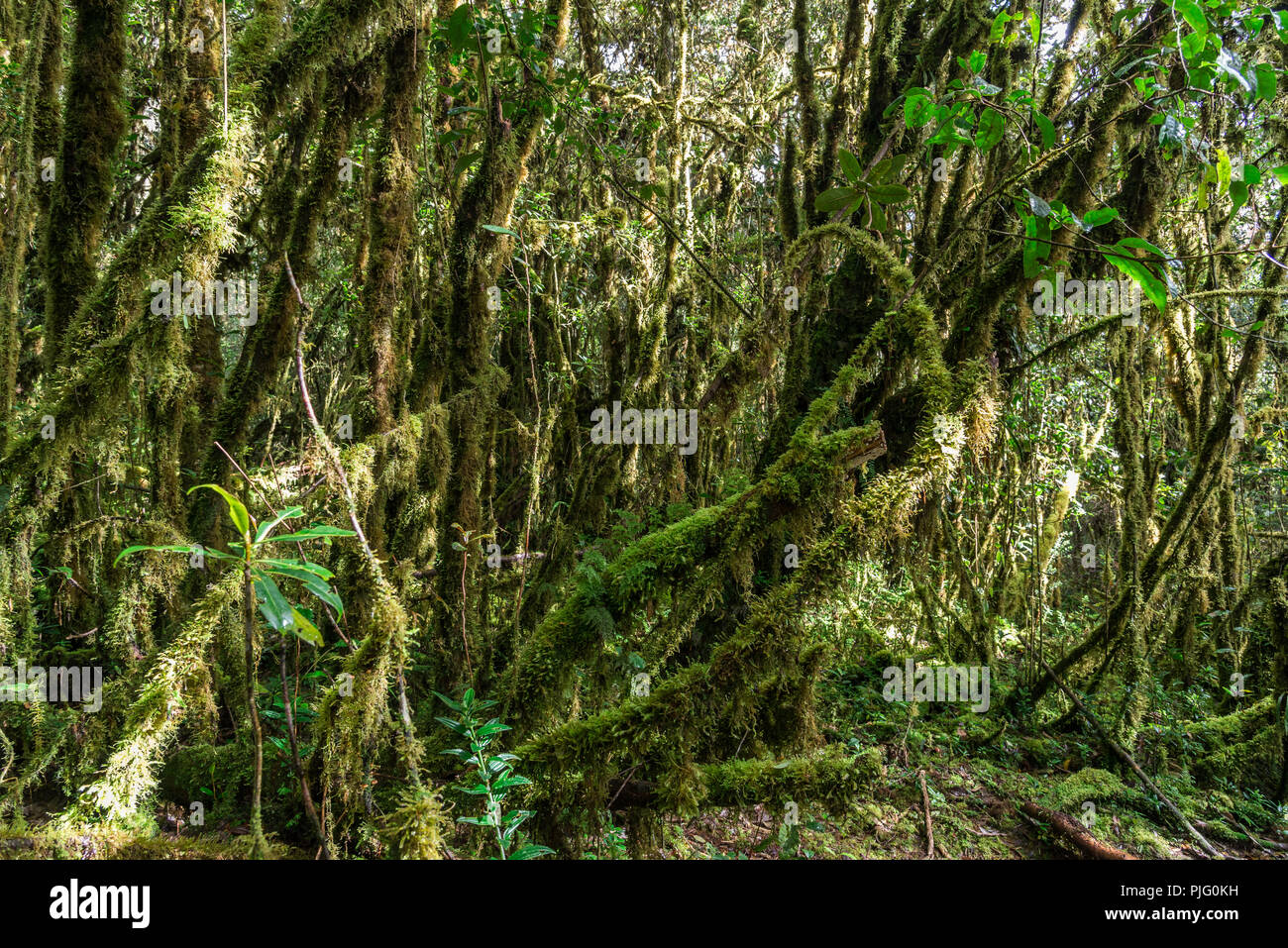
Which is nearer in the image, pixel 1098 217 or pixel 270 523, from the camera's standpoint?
pixel 270 523

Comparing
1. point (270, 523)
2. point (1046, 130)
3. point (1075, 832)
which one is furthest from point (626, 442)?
point (1075, 832)

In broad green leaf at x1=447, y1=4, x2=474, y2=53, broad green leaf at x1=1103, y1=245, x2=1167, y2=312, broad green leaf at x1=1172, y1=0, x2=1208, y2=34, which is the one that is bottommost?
broad green leaf at x1=1103, y1=245, x2=1167, y2=312

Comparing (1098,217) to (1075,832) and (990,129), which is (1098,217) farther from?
(1075,832)

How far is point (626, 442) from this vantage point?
179 inches

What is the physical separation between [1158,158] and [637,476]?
3.43 m

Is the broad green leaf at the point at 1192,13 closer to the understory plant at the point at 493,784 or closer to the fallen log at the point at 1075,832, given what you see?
the understory plant at the point at 493,784

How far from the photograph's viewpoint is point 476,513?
3.86 m

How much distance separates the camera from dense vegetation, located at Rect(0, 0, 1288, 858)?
1.94 metres

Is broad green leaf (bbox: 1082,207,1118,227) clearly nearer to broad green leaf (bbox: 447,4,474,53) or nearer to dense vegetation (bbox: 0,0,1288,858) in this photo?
dense vegetation (bbox: 0,0,1288,858)

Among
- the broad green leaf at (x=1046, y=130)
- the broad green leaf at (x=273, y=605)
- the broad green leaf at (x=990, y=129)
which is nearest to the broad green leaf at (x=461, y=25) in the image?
the broad green leaf at (x=990, y=129)

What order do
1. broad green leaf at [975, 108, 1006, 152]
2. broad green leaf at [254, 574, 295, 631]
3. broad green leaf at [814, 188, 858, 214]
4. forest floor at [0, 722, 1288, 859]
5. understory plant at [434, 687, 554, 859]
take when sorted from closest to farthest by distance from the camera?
broad green leaf at [254, 574, 295, 631] → understory plant at [434, 687, 554, 859] → broad green leaf at [975, 108, 1006, 152] → broad green leaf at [814, 188, 858, 214] → forest floor at [0, 722, 1288, 859]

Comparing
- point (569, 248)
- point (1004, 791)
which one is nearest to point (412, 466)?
point (569, 248)

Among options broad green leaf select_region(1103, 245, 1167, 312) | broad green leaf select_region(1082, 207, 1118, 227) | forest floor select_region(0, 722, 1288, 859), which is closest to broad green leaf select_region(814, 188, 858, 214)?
broad green leaf select_region(1082, 207, 1118, 227)
